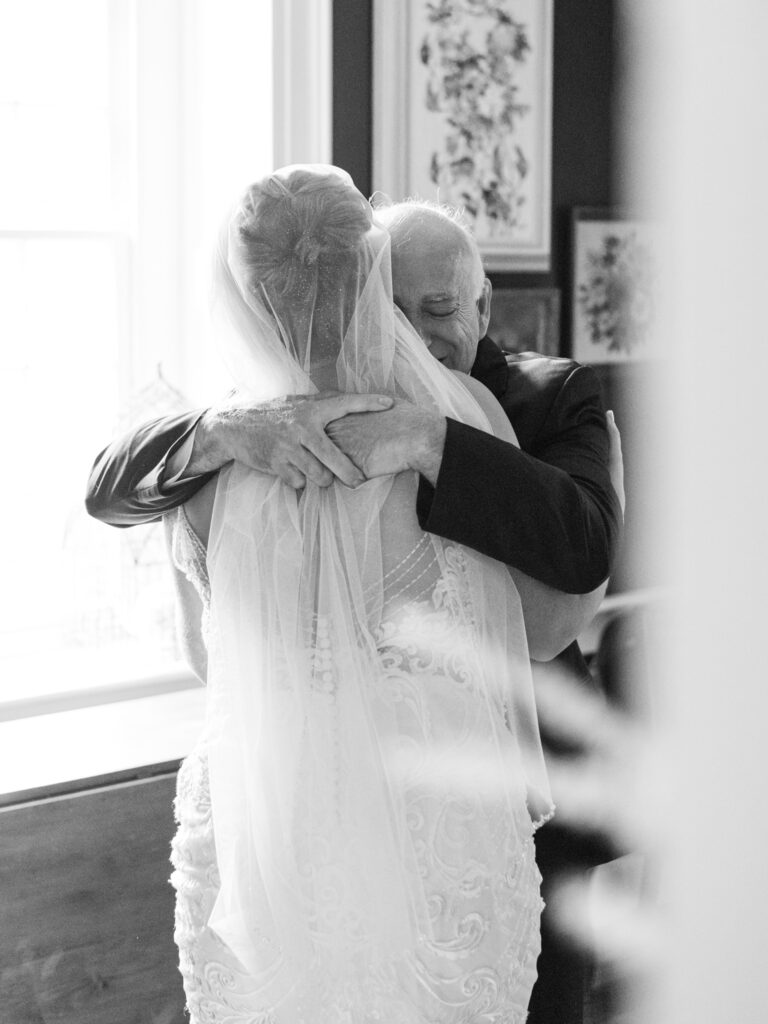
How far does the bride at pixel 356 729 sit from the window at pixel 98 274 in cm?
140

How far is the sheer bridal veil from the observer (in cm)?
103

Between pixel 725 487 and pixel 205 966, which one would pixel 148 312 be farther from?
pixel 725 487

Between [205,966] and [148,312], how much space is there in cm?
186

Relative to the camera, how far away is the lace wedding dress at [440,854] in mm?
1055

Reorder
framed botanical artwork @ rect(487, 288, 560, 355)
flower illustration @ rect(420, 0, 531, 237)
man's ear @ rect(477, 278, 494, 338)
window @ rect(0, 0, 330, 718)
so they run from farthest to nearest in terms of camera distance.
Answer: framed botanical artwork @ rect(487, 288, 560, 355) → flower illustration @ rect(420, 0, 531, 237) → window @ rect(0, 0, 330, 718) → man's ear @ rect(477, 278, 494, 338)

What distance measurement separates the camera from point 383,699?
1.06 m

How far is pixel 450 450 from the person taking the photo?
0.97m

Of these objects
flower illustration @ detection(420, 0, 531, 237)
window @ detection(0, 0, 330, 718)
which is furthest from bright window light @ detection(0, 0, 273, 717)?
flower illustration @ detection(420, 0, 531, 237)

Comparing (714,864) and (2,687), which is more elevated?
(714,864)

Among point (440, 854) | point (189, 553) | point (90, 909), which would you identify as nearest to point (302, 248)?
point (189, 553)

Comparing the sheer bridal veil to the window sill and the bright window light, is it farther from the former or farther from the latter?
the bright window light

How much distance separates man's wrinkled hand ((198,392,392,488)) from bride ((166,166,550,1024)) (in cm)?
2

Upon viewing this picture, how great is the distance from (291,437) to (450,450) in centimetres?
15

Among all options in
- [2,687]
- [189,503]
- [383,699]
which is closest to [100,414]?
[2,687]
